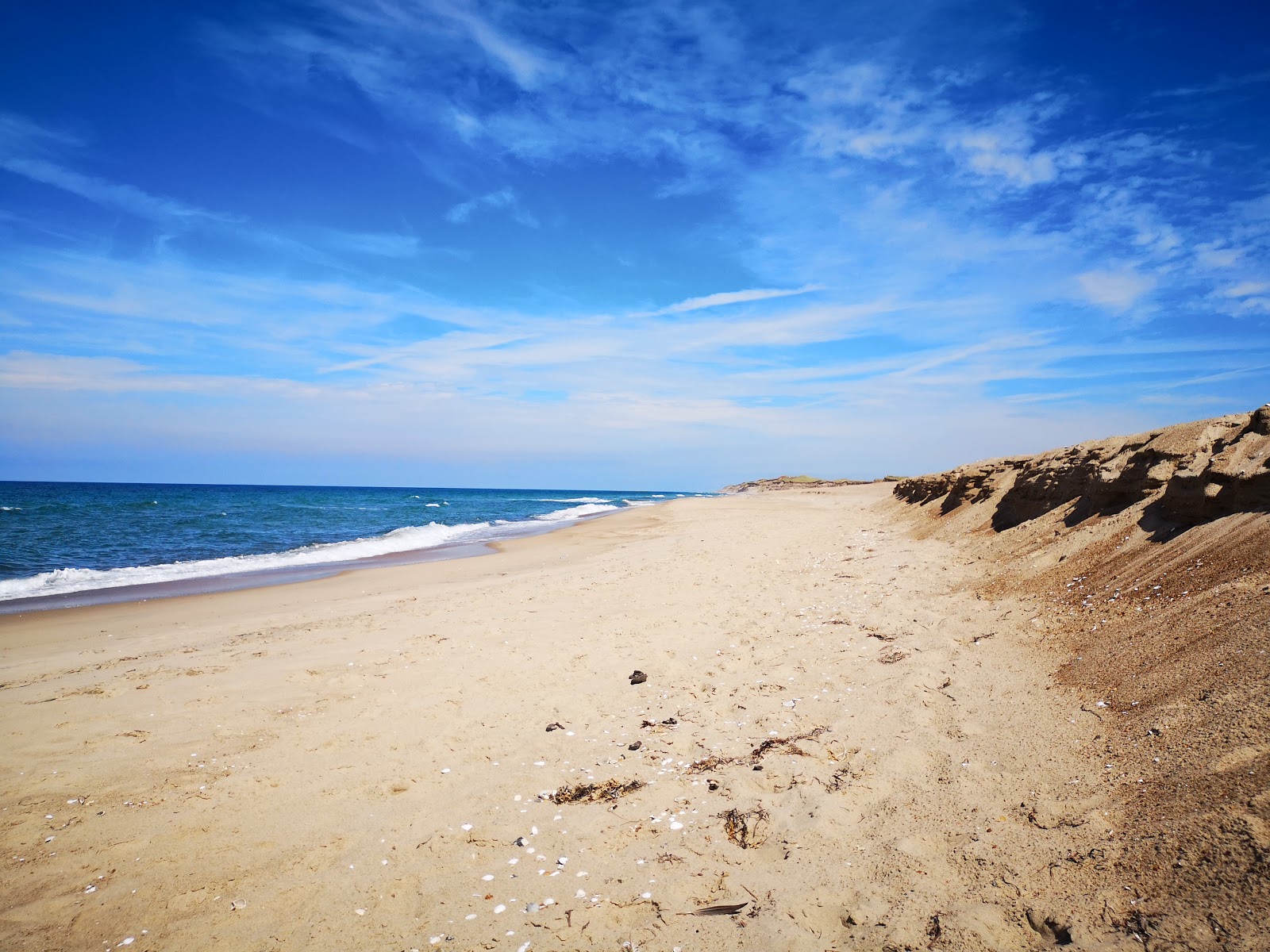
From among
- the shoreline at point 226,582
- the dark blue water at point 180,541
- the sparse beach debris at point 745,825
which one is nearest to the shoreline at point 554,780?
the sparse beach debris at point 745,825

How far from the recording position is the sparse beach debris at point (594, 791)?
4207mm

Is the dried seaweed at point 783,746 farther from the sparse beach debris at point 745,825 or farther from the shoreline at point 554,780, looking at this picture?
the sparse beach debris at point 745,825

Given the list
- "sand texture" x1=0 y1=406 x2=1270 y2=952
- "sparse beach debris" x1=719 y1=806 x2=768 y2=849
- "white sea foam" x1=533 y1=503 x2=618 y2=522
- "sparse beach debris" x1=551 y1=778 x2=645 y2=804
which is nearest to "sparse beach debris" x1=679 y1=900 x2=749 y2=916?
"sand texture" x1=0 y1=406 x2=1270 y2=952

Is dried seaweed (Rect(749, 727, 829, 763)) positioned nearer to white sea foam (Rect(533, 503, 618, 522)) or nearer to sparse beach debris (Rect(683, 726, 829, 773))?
sparse beach debris (Rect(683, 726, 829, 773))

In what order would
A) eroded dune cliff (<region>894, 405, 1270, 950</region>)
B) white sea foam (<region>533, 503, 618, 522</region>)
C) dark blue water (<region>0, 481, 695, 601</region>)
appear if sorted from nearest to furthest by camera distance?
eroded dune cliff (<region>894, 405, 1270, 950</region>) < dark blue water (<region>0, 481, 695, 601</region>) < white sea foam (<region>533, 503, 618, 522</region>)

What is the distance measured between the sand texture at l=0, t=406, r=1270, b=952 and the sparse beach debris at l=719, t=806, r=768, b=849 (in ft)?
0.06

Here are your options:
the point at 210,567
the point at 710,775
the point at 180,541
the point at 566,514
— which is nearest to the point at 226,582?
the point at 210,567

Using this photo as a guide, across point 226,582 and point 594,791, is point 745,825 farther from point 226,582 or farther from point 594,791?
point 226,582

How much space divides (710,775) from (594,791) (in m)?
0.84

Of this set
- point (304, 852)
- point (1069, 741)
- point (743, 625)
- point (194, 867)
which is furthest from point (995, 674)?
point (194, 867)

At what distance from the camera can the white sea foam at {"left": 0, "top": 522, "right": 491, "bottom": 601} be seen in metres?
14.3

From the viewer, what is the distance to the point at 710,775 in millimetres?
4352

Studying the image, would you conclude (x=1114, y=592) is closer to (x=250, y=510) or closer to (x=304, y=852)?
(x=304, y=852)

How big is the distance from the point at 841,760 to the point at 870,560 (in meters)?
6.73
